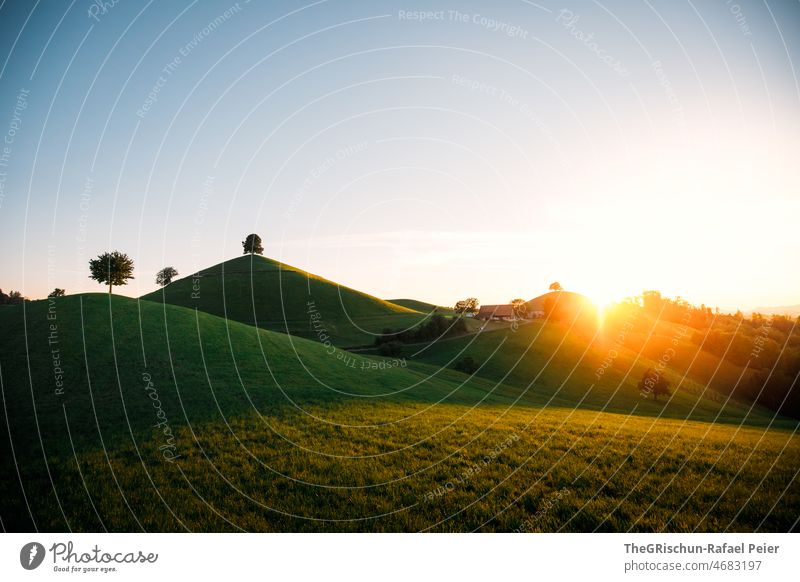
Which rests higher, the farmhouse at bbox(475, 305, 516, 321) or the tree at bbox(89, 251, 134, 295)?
the tree at bbox(89, 251, 134, 295)

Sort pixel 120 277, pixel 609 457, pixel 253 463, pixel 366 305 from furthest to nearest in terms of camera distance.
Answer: pixel 366 305 < pixel 120 277 < pixel 609 457 < pixel 253 463

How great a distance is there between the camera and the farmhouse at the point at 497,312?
389ft

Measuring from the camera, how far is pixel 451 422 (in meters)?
20.6

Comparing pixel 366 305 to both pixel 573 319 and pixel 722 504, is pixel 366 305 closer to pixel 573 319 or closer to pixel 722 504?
pixel 573 319

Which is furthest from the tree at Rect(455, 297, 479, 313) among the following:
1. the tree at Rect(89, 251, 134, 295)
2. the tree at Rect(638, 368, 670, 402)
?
the tree at Rect(89, 251, 134, 295)

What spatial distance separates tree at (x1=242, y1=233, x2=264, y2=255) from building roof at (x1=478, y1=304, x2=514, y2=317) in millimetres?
105199

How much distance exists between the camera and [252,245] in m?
165

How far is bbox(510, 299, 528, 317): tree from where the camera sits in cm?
12124

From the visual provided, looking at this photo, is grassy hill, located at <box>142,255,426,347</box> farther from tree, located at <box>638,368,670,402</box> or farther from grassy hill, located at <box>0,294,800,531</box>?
grassy hill, located at <box>0,294,800,531</box>

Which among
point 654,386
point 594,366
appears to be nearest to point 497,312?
point 594,366

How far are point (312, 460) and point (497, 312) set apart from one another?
117m

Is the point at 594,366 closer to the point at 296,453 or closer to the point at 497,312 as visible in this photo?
the point at 497,312
